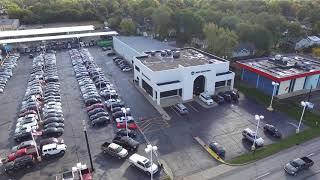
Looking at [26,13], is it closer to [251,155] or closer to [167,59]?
[167,59]

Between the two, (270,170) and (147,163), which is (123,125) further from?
(270,170)

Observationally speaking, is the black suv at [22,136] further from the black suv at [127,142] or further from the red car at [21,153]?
the black suv at [127,142]

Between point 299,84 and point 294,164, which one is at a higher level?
point 299,84

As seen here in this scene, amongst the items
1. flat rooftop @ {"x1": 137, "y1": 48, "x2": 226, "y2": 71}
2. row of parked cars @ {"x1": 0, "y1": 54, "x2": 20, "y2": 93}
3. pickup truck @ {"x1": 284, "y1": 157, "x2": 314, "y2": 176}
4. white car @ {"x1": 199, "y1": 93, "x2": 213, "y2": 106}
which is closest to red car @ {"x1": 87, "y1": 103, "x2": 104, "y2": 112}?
flat rooftop @ {"x1": 137, "y1": 48, "x2": 226, "y2": 71}

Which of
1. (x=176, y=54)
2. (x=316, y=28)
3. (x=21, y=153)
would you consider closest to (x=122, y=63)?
(x=176, y=54)

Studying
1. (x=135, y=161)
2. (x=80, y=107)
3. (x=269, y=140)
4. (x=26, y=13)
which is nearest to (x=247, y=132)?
(x=269, y=140)
